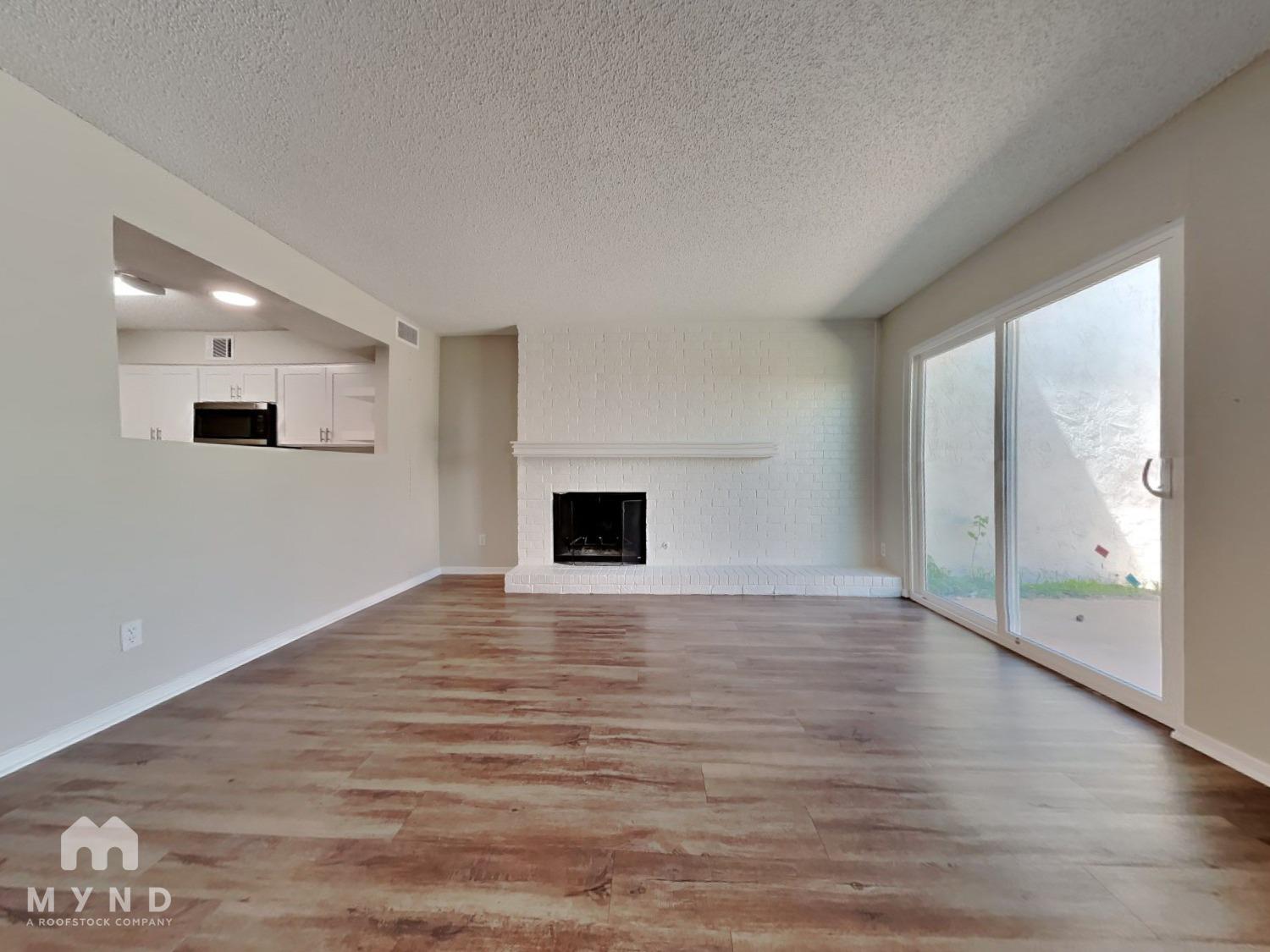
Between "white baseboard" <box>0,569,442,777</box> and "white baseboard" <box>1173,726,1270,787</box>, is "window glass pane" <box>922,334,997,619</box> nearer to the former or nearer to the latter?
"white baseboard" <box>1173,726,1270,787</box>

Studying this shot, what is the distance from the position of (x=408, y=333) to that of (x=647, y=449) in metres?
2.43

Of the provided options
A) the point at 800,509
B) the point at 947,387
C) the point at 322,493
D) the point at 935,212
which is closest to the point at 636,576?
the point at 800,509

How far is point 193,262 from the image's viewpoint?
224 centimetres

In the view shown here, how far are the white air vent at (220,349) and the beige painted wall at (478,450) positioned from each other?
1.76 metres

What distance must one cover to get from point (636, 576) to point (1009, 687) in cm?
257

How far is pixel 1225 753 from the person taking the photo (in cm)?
156

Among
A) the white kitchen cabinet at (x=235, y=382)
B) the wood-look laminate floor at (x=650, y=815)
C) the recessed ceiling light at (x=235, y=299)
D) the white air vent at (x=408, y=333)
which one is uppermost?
the white air vent at (x=408, y=333)

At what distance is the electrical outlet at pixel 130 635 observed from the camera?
6.14 ft

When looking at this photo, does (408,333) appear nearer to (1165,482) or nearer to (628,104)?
(628,104)

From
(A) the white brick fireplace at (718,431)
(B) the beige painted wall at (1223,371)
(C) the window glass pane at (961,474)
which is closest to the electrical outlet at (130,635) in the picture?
(A) the white brick fireplace at (718,431)

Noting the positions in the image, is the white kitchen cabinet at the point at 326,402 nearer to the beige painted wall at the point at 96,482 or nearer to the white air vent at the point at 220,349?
the white air vent at the point at 220,349

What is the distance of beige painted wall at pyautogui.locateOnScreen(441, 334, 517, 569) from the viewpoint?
4.58m

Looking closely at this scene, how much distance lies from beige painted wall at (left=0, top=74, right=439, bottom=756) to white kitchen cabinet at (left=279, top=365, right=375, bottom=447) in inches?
50.6

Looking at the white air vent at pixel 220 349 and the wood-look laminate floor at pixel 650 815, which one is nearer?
the wood-look laminate floor at pixel 650 815
